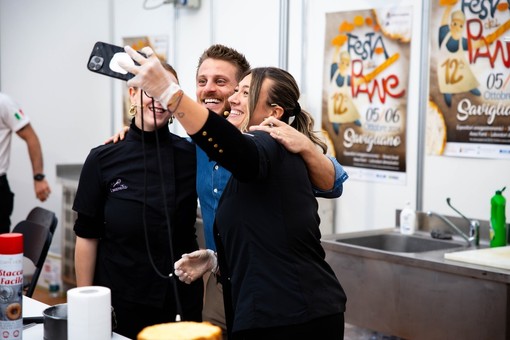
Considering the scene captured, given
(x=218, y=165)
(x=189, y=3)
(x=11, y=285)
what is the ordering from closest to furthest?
(x=11, y=285)
(x=218, y=165)
(x=189, y=3)

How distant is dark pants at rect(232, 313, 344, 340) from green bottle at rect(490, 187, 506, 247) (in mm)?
1647

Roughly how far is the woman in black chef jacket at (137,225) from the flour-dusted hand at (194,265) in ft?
0.51

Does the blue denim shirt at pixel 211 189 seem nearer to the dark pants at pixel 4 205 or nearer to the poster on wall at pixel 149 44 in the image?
the dark pants at pixel 4 205

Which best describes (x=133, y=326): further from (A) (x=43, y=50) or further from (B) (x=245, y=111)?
(A) (x=43, y=50)

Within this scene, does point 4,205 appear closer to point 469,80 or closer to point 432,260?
point 432,260

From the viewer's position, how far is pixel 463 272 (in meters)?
2.78

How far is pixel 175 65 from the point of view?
5.07 metres

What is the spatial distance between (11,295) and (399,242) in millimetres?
2341

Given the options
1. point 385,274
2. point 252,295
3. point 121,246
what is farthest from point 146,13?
point 252,295

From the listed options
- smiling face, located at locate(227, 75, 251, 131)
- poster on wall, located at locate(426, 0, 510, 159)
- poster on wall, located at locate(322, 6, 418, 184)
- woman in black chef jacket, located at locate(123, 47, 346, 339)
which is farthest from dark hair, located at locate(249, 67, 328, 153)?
poster on wall, located at locate(322, 6, 418, 184)

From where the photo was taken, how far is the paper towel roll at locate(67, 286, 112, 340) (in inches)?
58.3

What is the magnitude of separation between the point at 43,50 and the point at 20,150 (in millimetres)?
887

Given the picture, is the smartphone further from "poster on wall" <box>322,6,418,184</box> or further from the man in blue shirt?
"poster on wall" <box>322,6,418,184</box>

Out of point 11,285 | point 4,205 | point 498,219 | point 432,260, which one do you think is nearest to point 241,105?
point 11,285
